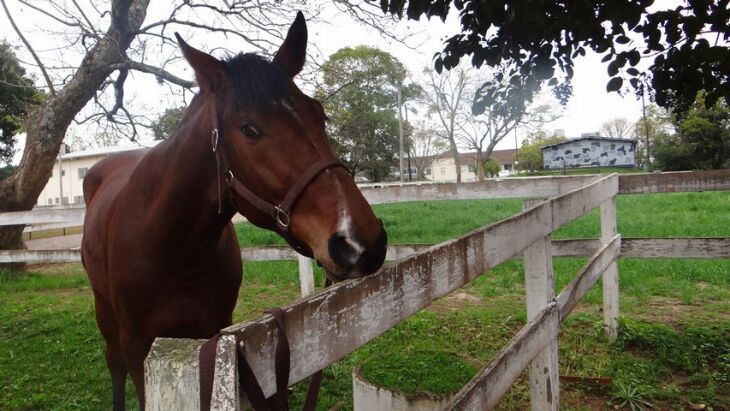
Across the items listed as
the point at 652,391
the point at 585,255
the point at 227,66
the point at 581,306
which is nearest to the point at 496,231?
the point at 227,66

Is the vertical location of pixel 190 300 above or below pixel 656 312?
above

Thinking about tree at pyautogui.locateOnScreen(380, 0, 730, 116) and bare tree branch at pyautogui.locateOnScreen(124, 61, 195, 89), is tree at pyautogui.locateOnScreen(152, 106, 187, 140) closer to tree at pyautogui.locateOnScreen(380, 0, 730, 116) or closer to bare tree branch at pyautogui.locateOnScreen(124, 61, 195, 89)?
bare tree branch at pyautogui.locateOnScreen(124, 61, 195, 89)

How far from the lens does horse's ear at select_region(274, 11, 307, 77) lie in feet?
6.46

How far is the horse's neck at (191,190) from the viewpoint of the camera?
2.02 metres

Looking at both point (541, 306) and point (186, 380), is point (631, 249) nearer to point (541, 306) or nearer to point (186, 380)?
point (541, 306)

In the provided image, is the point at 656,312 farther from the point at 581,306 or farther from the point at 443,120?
the point at 443,120

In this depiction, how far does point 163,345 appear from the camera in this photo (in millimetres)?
765

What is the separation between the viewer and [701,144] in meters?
30.0

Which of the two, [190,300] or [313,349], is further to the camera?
[190,300]

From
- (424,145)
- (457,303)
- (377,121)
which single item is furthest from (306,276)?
(424,145)

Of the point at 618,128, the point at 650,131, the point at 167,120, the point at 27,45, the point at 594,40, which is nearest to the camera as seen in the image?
the point at 594,40

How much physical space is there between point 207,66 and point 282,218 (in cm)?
72

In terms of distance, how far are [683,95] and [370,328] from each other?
3190 mm

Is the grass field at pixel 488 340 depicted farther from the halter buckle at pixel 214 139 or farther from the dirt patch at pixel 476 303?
the halter buckle at pixel 214 139
